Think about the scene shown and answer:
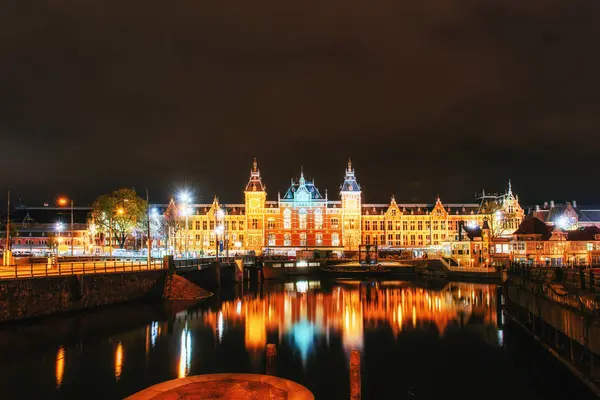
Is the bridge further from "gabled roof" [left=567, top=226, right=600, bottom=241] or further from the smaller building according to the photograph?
the smaller building

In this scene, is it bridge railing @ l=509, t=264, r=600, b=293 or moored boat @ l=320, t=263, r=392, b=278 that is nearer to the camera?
bridge railing @ l=509, t=264, r=600, b=293

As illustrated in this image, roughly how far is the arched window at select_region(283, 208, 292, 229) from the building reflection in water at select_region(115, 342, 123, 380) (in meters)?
85.0

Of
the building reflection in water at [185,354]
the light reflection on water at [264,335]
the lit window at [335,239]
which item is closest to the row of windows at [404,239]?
the lit window at [335,239]

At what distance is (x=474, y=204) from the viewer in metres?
125

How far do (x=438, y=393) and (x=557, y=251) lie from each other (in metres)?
66.4

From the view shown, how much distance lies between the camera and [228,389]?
Answer: 16562mm

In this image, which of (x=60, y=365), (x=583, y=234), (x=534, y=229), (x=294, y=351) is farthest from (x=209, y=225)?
(x=60, y=365)

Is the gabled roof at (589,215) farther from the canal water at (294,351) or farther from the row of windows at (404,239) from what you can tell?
the canal water at (294,351)

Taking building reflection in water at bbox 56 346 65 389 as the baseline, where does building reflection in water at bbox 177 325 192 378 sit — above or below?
below

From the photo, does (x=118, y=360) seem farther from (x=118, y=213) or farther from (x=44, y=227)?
(x=44, y=227)

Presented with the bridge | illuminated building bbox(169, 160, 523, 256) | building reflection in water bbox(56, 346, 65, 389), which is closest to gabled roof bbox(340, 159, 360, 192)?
illuminated building bbox(169, 160, 523, 256)

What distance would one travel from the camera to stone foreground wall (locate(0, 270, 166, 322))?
3581 cm

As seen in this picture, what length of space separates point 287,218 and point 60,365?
298ft

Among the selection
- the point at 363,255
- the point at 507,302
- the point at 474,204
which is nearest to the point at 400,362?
the point at 507,302
